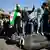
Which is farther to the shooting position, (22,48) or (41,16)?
(41,16)

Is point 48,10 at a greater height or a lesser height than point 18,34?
greater

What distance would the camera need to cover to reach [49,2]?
3.57m

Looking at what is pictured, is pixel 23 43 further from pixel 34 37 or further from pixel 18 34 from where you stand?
pixel 18 34

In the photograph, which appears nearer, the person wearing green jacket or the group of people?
the group of people

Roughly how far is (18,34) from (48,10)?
0.85m

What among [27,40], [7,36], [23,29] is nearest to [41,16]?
[23,29]

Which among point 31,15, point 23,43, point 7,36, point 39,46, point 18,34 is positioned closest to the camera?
point 39,46

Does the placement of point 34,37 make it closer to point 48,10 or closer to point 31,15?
point 31,15

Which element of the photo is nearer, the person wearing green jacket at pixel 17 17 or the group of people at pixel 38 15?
the group of people at pixel 38 15

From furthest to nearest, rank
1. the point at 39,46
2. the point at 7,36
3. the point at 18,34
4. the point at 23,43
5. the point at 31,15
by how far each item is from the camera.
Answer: the point at 7,36, the point at 18,34, the point at 31,15, the point at 23,43, the point at 39,46

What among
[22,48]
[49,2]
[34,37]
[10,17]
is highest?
[49,2]

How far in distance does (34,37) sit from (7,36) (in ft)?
3.89

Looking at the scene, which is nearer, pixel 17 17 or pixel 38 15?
pixel 38 15

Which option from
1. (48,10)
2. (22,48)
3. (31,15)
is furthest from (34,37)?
(48,10)
